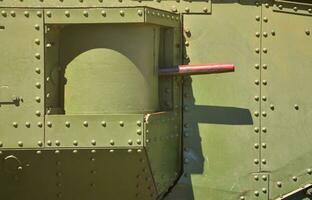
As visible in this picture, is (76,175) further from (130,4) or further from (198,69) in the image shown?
(130,4)

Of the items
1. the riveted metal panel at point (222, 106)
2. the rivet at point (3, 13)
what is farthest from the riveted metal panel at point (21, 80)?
the riveted metal panel at point (222, 106)

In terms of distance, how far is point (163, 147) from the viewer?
156 inches

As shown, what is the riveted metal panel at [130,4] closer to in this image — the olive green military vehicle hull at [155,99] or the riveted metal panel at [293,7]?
the olive green military vehicle hull at [155,99]

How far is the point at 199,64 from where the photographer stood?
13.5ft

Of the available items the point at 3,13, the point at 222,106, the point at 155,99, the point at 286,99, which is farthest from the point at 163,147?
the point at 3,13

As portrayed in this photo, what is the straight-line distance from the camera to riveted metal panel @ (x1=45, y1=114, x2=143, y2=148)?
141 inches

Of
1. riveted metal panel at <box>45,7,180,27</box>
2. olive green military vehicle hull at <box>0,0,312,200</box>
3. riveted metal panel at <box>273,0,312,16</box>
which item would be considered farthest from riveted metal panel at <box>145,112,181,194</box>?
riveted metal panel at <box>273,0,312,16</box>

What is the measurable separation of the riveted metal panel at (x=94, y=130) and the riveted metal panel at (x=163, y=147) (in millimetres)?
95

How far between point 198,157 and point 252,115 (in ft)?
1.59

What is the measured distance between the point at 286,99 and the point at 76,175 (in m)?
1.57

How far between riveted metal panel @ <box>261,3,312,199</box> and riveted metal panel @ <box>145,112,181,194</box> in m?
0.62

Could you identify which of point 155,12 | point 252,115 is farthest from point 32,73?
point 252,115

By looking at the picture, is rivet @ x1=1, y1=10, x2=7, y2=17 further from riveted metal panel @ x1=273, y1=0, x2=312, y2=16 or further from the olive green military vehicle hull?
riveted metal panel @ x1=273, y1=0, x2=312, y2=16

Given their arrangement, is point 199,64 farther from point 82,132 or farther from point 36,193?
point 36,193
